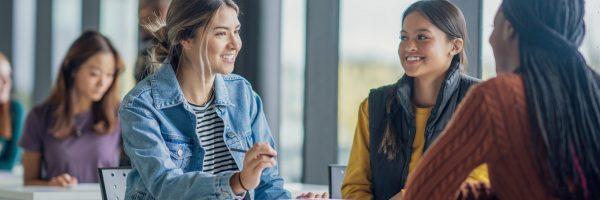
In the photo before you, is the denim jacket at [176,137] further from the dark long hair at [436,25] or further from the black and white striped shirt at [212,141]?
the dark long hair at [436,25]

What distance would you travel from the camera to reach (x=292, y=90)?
5.34 metres

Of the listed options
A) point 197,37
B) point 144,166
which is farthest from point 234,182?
point 197,37

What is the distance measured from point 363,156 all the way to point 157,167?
78cm

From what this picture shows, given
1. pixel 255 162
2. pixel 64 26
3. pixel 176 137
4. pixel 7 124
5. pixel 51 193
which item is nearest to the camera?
pixel 255 162

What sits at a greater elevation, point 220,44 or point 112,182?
point 220,44

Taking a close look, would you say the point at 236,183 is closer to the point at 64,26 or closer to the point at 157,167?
the point at 157,167

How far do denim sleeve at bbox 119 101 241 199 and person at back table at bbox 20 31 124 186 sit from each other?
209 cm

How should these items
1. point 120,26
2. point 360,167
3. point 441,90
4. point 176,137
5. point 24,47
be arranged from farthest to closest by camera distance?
point 24,47 < point 120,26 < point 360,167 < point 441,90 < point 176,137

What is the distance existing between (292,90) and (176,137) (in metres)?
2.55

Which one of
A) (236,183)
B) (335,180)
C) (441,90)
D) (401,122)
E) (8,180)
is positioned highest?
(441,90)

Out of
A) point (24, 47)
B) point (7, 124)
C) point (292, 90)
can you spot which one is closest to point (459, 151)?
point (292, 90)

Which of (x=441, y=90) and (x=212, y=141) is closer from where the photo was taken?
(x=212, y=141)

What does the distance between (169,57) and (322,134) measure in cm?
206

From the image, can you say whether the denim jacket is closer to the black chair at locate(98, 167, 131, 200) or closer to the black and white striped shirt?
the black and white striped shirt
